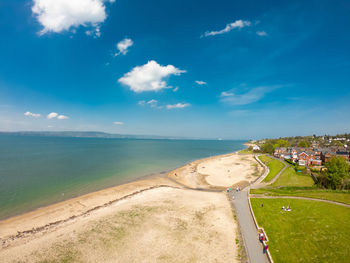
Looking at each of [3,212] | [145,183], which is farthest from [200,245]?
[3,212]

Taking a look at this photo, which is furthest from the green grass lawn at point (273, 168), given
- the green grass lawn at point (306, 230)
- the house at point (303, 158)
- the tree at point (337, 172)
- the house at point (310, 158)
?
the green grass lawn at point (306, 230)

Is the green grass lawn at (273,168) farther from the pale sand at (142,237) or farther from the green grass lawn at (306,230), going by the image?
the pale sand at (142,237)

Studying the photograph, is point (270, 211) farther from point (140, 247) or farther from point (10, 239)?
point (10, 239)

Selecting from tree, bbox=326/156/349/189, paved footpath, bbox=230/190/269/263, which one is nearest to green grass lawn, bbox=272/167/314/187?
tree, bbox=326/156/349/189

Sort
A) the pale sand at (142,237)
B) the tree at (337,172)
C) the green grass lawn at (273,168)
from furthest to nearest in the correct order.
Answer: the green grass lawn at (273,168) → the tree at (337,172) → the pale sand at (142,237)

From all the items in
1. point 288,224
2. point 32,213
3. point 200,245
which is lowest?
point 32,213

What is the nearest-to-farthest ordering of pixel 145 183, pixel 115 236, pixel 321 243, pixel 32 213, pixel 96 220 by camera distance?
pixel 321 243 < pixel 115 236 < pixel 96 220 < pixel 32 213 < pixel 145 183
